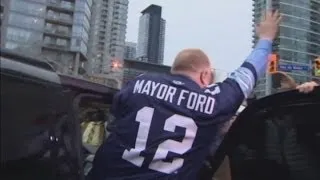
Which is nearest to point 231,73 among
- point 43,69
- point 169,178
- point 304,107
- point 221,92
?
point 221,92

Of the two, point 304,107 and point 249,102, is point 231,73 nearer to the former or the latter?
point 249,102

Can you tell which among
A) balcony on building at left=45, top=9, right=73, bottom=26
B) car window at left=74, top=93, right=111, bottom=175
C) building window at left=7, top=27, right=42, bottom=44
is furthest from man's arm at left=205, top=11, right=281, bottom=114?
balcony on building at left=45, top=9, right=73, bottom=26

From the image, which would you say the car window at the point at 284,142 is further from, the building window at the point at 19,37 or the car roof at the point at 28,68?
the building window at the point at 19,37

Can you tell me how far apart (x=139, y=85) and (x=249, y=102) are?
0.65 metres

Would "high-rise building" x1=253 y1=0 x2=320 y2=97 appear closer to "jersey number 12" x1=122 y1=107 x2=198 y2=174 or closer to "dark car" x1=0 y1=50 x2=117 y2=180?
"jersey number 12" x1=122 y1=107 x2=198 y2=174

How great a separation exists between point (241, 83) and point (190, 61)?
0.29 meters

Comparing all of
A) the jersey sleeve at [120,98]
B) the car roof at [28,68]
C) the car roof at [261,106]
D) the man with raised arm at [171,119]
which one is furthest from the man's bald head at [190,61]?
the car roof at [28,68]

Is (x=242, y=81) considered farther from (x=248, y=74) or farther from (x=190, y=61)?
(x=190, y=61)

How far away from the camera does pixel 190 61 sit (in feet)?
9.80

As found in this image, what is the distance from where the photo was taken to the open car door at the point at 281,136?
123 inches

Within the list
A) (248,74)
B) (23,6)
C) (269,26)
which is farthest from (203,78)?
(23,6)

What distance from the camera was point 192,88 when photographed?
9.47ft

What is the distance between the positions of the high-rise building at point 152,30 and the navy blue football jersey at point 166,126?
28630 mm

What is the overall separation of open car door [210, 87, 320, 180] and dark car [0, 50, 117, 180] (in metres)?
0.89
